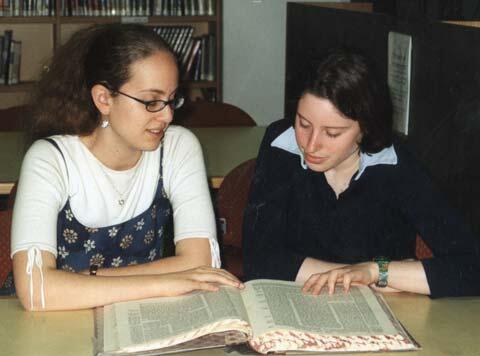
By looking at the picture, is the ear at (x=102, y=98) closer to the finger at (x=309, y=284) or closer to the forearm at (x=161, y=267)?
the forearm at (x=161, y=267)

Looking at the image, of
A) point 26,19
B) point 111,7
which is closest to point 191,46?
point 111,7

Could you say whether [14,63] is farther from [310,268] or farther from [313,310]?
[313,310]

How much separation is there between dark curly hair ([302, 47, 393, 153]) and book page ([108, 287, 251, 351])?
517 millimetres

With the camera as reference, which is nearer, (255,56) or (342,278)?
(342,278)

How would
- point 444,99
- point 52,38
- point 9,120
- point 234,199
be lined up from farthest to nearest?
point 52,38
point 9,120
point 234,199
point 444,99

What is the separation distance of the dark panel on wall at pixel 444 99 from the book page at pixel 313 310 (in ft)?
1.74

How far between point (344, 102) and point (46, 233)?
695mm

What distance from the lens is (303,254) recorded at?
2.15 m

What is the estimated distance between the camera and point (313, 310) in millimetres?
1594

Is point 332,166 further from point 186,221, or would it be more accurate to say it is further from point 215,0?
point 215,0

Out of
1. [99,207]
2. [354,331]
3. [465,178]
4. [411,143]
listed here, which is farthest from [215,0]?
[354,331]

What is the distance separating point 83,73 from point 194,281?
623mm

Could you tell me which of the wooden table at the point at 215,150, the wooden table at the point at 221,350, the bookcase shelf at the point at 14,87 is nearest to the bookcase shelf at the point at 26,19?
the bookcase shelf at the point at 14,87

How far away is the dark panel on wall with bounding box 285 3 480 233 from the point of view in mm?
2324
